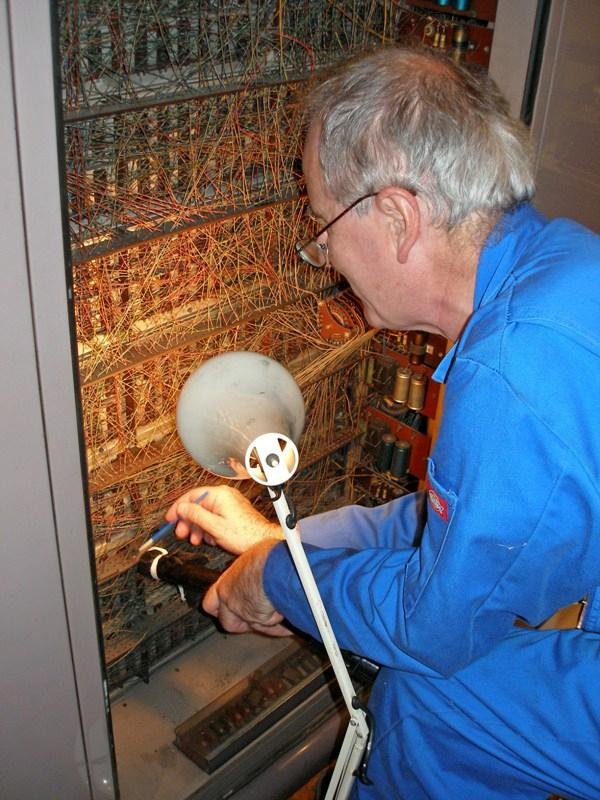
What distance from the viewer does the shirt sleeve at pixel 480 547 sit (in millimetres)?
1091

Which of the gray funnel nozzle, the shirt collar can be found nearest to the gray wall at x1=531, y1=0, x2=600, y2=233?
the shirt collar

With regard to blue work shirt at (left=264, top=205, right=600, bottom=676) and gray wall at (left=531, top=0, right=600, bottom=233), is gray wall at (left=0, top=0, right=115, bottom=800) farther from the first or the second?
gray wall at (left=531, top=0, right=600, bottom=233)

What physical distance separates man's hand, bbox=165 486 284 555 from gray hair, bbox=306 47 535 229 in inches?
24.7

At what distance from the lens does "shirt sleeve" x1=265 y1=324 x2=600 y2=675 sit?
109cm

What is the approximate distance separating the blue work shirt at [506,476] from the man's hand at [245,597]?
6.4 inches

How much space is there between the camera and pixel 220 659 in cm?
225

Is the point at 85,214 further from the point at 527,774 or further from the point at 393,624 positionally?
the point at 527,774

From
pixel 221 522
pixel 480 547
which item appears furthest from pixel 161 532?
pixel 480 547

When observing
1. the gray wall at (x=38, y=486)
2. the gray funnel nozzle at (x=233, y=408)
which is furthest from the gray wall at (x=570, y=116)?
the gray wall at (x=38, y=486)

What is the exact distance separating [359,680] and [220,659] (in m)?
0.35

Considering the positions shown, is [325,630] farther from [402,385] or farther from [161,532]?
[402,385]

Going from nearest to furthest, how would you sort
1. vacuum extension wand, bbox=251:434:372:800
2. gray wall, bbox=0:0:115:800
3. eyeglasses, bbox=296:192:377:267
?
gray wall, bbox=0:0:115:800 → vacuum extension wand, bbox=251:434:372:800 → eyeglasses, bbox=296:192:377:267

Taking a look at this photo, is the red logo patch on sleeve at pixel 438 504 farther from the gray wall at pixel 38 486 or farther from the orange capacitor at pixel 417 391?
the orange capacitor at pixel 417 391

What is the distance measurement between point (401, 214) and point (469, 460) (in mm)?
361
